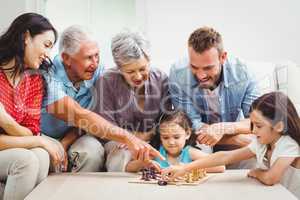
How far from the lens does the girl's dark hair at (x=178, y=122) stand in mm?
2084

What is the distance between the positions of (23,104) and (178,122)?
66cm

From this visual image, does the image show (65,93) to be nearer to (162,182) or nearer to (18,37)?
(18,37)

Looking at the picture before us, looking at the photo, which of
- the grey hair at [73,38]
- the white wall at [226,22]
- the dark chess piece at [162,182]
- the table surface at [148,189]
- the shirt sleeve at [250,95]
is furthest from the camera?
the white wall at [226,22]

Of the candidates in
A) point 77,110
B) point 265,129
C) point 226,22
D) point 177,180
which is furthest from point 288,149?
point 226,22

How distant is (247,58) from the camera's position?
9.77ft

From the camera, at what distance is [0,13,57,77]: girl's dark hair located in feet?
6.27

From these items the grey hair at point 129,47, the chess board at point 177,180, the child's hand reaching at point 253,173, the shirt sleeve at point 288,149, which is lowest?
the chess board at point 177,180

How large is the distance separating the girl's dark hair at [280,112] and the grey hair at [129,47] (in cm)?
55

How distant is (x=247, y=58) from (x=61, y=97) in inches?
54.4

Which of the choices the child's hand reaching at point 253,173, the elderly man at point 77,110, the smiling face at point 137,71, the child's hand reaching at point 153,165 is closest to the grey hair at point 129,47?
the smiling face at point 137,71

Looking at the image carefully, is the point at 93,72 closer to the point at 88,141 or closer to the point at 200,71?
the point at 88,141

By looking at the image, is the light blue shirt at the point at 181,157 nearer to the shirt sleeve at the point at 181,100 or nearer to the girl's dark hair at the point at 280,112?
the shirt sleeve at the point at 181,100

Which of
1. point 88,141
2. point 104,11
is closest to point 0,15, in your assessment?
point 104,11

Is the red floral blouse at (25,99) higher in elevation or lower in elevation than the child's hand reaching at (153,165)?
higher
